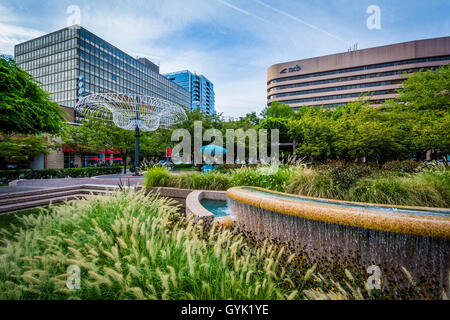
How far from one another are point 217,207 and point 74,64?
71437 millimetres

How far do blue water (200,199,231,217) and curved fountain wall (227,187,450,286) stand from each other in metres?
2.41

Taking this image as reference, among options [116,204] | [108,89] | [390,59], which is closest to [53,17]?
[116,204]

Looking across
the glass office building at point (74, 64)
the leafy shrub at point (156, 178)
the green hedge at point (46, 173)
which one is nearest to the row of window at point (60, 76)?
the glass office building at point (74, 64)

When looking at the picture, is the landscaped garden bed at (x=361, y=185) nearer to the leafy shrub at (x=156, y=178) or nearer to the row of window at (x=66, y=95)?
the leafy shrub at (x=156, y=178)

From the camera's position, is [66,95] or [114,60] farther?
[114,60]

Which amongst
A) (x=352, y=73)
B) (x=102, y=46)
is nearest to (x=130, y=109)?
(x=102, y=46)

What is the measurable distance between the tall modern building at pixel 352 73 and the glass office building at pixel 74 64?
55136 millimetres

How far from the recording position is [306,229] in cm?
353

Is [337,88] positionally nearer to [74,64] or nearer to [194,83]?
[74,64]

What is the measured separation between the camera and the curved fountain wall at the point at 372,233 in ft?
8.36

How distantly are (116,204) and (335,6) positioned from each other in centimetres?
757

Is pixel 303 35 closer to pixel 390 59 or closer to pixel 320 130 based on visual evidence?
pixel 320 130

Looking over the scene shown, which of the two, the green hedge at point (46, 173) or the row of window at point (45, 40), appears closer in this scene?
the green hedge at point (46, 173)

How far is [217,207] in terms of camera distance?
7.04 metres
